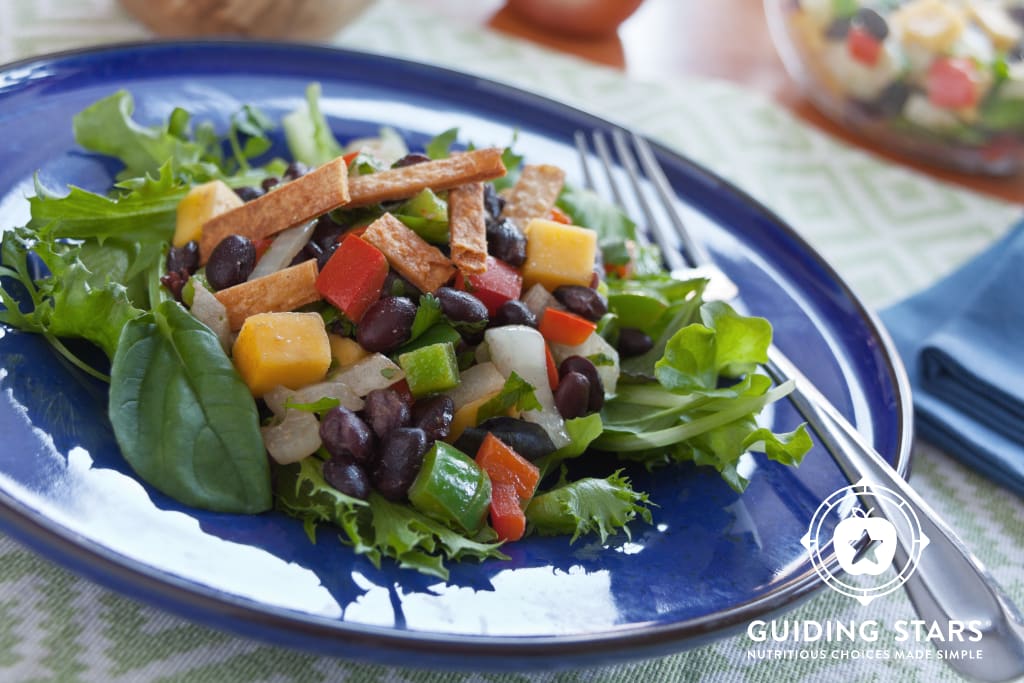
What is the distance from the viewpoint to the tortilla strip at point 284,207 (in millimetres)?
2506

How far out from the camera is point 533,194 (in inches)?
114

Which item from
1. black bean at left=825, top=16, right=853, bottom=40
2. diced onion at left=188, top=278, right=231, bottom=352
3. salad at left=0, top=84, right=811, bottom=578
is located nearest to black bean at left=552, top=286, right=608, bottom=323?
salad at left=0, top=84, right=811, bottom=578

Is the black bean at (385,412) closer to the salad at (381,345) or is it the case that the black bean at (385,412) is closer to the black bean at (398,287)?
the salad at (381,345)

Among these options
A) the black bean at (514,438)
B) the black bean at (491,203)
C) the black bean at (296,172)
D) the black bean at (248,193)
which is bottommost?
the black bean at (514,438)

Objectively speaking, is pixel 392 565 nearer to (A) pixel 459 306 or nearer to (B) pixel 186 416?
(B) pixel 186 416

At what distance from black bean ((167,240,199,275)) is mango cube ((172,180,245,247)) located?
6 centimetres

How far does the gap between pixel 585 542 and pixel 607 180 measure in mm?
1645

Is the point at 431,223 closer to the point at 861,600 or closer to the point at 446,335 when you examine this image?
the point at 446,335

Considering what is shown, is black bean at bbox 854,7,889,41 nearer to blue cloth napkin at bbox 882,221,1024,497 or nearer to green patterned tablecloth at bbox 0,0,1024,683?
green patterned tablecloth at bbox 0,0,1024,683

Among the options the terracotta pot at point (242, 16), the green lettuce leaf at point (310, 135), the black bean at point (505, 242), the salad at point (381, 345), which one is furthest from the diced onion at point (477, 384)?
the terracotta pot at point (242, 16)

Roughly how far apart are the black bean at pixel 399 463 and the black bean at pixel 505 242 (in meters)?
0.65

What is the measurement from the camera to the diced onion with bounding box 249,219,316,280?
8.37 ft

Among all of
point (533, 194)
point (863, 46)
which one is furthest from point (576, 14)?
point (533, 194)

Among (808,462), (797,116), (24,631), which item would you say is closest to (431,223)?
(808,462)
